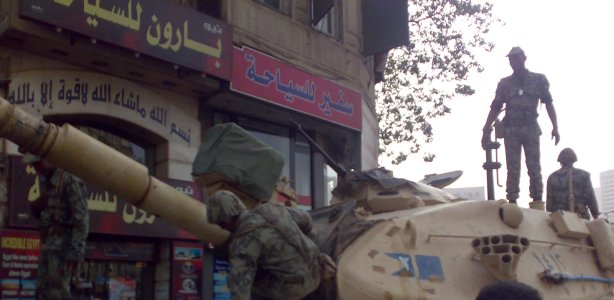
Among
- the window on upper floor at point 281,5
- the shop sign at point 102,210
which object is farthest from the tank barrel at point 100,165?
the window on upper floor at point 281,5

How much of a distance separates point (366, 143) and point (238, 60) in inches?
179

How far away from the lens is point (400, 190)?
6.48m

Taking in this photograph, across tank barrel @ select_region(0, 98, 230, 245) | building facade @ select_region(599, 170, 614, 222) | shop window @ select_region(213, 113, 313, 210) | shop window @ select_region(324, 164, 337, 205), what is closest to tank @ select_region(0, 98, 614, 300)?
tank barrel @ select_region(0, 98, 230, 245)

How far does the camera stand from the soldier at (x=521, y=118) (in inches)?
315

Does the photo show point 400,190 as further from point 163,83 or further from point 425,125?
point 425,125

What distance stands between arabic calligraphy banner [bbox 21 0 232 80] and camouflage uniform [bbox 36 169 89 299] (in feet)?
10.7

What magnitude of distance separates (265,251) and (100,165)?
1095 mm

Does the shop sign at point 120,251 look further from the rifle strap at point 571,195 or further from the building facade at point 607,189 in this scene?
the building facade at point 607,189

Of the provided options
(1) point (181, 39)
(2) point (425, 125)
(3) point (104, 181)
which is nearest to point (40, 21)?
(1) point (181, 39)

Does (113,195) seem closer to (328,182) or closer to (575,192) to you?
(575,192)

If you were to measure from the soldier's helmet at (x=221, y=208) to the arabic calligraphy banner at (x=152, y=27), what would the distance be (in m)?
4.96

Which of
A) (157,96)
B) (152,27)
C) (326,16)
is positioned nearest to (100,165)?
(152,27)

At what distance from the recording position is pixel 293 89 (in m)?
12.7

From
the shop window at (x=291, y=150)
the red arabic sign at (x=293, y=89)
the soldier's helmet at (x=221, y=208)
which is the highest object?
the red arabic sign at (x=293, y=89)
